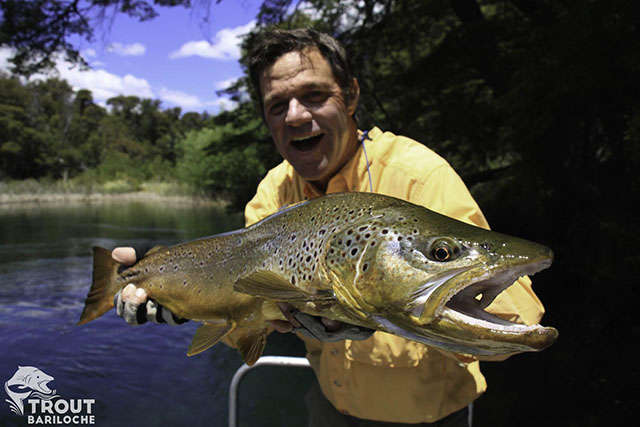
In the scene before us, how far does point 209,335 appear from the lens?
2.45 metres

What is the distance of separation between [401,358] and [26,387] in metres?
7.71

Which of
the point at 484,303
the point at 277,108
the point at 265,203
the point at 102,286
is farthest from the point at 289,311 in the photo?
the point at 102,286

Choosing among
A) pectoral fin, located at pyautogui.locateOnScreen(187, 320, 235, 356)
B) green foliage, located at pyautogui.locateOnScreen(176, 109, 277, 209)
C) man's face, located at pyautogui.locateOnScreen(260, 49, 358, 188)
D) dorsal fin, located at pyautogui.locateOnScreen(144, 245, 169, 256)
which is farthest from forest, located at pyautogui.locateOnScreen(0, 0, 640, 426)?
green foliage, located at pyautogui.locateOnScreen(176, 109, 277, 209)

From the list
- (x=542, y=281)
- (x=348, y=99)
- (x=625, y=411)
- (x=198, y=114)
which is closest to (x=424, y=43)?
(x=542, y=281)

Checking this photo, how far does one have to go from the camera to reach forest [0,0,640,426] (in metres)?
5.65

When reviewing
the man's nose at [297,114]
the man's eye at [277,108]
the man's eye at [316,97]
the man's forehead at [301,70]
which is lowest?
the man's nose at [297,114]

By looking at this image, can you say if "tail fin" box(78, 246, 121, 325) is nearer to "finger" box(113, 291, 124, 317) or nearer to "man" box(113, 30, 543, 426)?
"finger" box(113, 291, 124, 317)

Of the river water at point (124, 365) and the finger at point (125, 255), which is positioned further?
the river water at point (124, 365)

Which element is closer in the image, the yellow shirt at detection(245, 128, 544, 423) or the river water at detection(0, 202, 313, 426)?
the yellow shirt at detection(245, 128, 544, 423)

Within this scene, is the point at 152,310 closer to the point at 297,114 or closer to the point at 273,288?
the point at 273,288

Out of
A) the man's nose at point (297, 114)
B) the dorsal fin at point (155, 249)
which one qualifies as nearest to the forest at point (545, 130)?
the man's nose at point (297, 114)

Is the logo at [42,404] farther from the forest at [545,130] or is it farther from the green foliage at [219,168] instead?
the green foliage at [219,168]

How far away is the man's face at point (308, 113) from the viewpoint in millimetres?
2422

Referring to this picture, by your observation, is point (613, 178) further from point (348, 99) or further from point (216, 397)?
point (216, 397)
